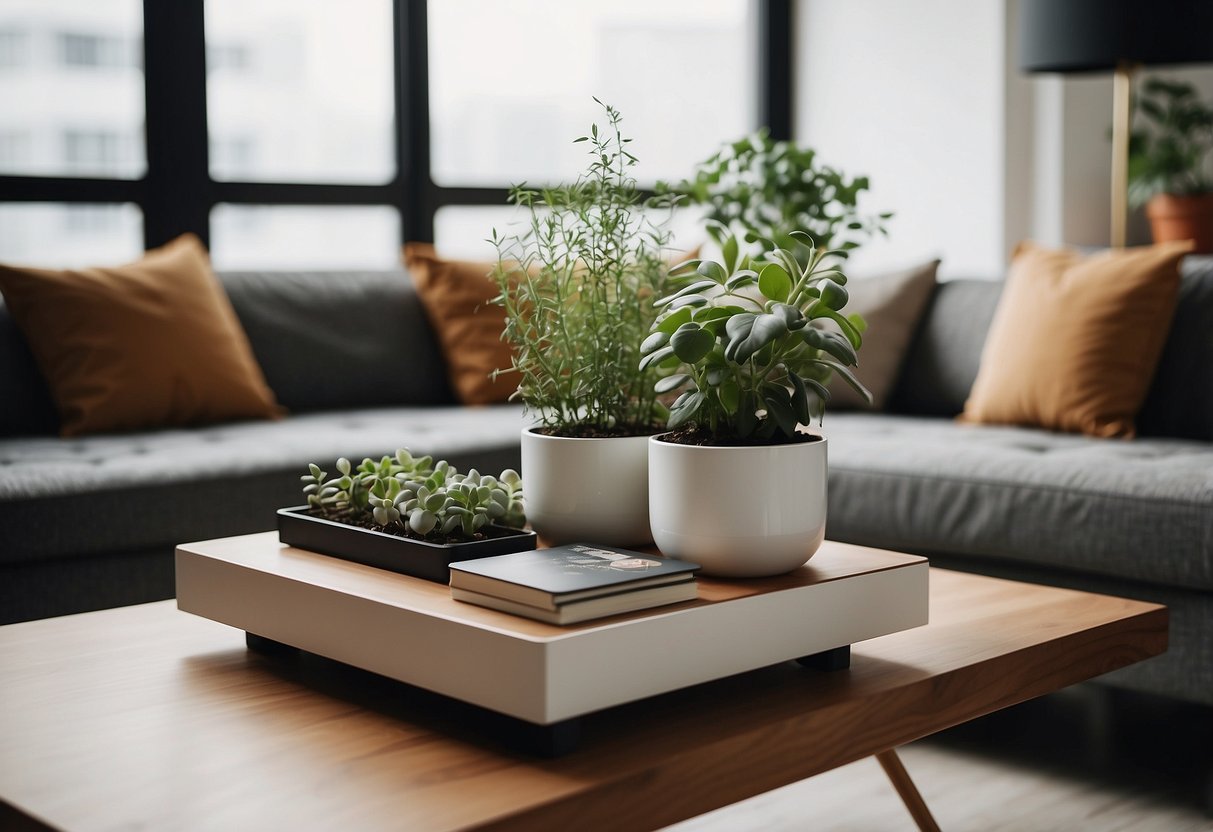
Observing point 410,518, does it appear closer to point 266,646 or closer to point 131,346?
point 266,646

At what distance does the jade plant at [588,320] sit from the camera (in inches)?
57.3

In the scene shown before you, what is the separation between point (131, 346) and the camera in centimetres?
288

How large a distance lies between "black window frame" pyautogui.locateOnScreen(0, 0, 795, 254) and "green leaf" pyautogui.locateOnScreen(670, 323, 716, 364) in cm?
270

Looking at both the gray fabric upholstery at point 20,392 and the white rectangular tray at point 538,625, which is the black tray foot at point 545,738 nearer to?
the white rectangular tray at point 538,625

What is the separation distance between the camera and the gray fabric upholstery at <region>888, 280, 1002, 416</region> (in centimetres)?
329

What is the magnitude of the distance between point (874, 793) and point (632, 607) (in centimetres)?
114

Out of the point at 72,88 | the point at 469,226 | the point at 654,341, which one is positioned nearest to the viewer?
the point at 654,341

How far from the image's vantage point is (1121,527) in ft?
7.33

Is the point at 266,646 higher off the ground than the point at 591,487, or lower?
lower

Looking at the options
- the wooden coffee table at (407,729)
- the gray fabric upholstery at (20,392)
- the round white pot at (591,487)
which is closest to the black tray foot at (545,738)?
the wooden coffee table at (407,729)

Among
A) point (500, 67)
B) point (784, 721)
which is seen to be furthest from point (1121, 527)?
point (500, 67)

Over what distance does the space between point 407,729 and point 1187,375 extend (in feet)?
7.39

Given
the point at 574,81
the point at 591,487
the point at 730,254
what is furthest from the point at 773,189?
the point at 591,487

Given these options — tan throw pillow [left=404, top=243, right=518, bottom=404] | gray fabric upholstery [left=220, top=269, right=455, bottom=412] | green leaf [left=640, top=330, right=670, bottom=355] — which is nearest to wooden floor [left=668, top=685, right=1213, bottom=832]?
green leaf [left=640, top=330, right=670, bottom=355]
